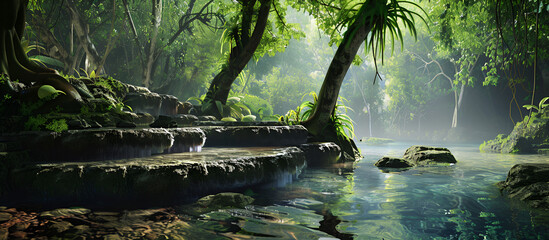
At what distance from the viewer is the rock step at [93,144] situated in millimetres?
4066

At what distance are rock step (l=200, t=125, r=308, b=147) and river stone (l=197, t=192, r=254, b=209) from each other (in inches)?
117

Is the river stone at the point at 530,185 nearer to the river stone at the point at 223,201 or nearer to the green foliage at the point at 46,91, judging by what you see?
the river stone at the point at 223,201

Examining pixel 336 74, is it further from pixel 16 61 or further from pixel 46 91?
pixel 16 61

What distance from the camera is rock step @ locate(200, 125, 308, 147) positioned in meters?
6.78

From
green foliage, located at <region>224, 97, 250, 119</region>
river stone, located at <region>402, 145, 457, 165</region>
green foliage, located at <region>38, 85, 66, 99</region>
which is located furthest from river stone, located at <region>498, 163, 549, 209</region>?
green foliage, located at <region>224, 97, 250, 119</region>

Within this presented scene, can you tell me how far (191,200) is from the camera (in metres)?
3.81

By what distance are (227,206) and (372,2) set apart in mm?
5769

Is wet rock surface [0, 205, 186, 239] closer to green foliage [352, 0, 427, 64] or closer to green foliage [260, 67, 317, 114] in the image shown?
green foliage [352, 0, 427, 64]

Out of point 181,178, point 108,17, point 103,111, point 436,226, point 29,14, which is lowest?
point 436,226

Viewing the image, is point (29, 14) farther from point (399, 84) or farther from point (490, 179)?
point (399, 84)

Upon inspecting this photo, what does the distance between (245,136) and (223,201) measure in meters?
3.23

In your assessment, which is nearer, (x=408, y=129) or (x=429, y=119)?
(x=429, y=119)

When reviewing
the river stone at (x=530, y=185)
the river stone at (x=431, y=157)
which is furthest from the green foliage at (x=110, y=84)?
the river stone at (x=530, y=185)

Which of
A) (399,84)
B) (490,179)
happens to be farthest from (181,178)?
(399,84)
